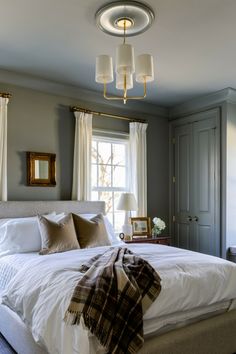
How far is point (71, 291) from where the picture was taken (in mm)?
1869

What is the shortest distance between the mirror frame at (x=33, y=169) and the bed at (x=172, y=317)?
130cm

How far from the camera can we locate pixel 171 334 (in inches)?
79.3

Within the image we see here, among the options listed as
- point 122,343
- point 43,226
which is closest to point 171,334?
point 122,343

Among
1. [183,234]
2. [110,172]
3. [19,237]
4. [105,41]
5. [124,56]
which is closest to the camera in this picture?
[124,56]

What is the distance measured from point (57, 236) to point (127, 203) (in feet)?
4.87

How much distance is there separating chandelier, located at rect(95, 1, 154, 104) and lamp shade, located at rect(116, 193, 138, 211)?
6.30 ft

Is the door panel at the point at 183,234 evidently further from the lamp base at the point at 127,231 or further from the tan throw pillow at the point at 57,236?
the tan throw pillow at the point at 57,236

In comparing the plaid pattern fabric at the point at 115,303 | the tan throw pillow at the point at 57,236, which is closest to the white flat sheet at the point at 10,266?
the tan throw pillow at the point at 57,236

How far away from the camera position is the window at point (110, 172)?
4672 millimetres

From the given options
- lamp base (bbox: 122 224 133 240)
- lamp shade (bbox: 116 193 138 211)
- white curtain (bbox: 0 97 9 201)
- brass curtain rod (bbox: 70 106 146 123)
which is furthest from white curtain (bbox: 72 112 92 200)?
white curtain (bbox: 0 97 9 201)

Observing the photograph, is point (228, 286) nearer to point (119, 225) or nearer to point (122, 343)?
point (122, 343)

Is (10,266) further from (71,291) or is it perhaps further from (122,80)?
(122,80)

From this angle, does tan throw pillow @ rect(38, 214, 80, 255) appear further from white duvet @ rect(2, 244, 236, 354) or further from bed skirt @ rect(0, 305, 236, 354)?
bed skirt @ rect(0, 305, 236, 354)

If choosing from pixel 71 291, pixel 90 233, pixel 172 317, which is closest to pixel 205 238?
pixel 90 233
